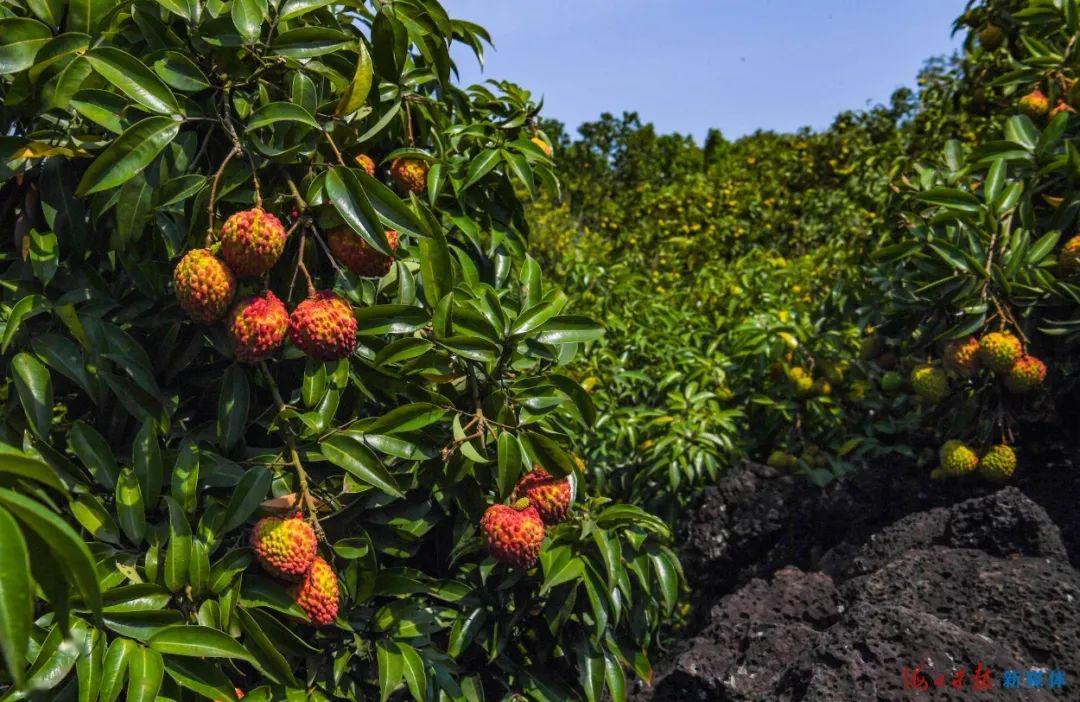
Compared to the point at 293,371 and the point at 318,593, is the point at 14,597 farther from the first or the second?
the point at 293,371

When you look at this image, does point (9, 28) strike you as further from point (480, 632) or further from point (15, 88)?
point (480, 632)

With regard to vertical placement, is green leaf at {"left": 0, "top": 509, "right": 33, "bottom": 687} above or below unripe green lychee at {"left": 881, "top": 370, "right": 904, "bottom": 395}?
below

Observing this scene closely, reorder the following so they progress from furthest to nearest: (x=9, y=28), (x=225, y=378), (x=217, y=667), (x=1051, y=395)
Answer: (x=1051, y=395) → (x=225, y=378) → (x=9, y=28) → (x=217, y=667)

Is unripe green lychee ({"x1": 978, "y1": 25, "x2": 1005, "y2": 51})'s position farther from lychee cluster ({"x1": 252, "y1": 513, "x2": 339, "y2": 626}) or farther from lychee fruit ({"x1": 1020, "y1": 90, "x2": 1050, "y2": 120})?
lychee cluster ({"x1": 252, "y1": 513, "x2": 339, "y2": 626})

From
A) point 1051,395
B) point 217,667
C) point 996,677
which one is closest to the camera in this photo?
point 217,667

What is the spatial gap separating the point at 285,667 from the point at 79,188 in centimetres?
87

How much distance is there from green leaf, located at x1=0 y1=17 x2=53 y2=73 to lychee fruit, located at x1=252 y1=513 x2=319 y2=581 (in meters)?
0.89

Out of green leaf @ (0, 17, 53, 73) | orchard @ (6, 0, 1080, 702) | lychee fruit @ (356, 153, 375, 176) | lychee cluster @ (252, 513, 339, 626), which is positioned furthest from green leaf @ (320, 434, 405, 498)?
green leaf @ (0, 17, 53, 73)

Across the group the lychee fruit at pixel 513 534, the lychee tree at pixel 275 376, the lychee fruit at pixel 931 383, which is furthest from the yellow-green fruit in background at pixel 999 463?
the lychee fruit at pixel 513 534

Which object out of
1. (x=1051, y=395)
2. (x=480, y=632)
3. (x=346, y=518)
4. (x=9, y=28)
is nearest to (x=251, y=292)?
(x=346, y=518)

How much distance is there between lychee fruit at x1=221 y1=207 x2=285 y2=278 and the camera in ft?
4.92

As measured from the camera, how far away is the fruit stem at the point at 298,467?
1678 mm

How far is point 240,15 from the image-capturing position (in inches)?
63.2

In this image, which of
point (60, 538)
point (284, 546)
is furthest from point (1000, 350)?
point (60, 538)
